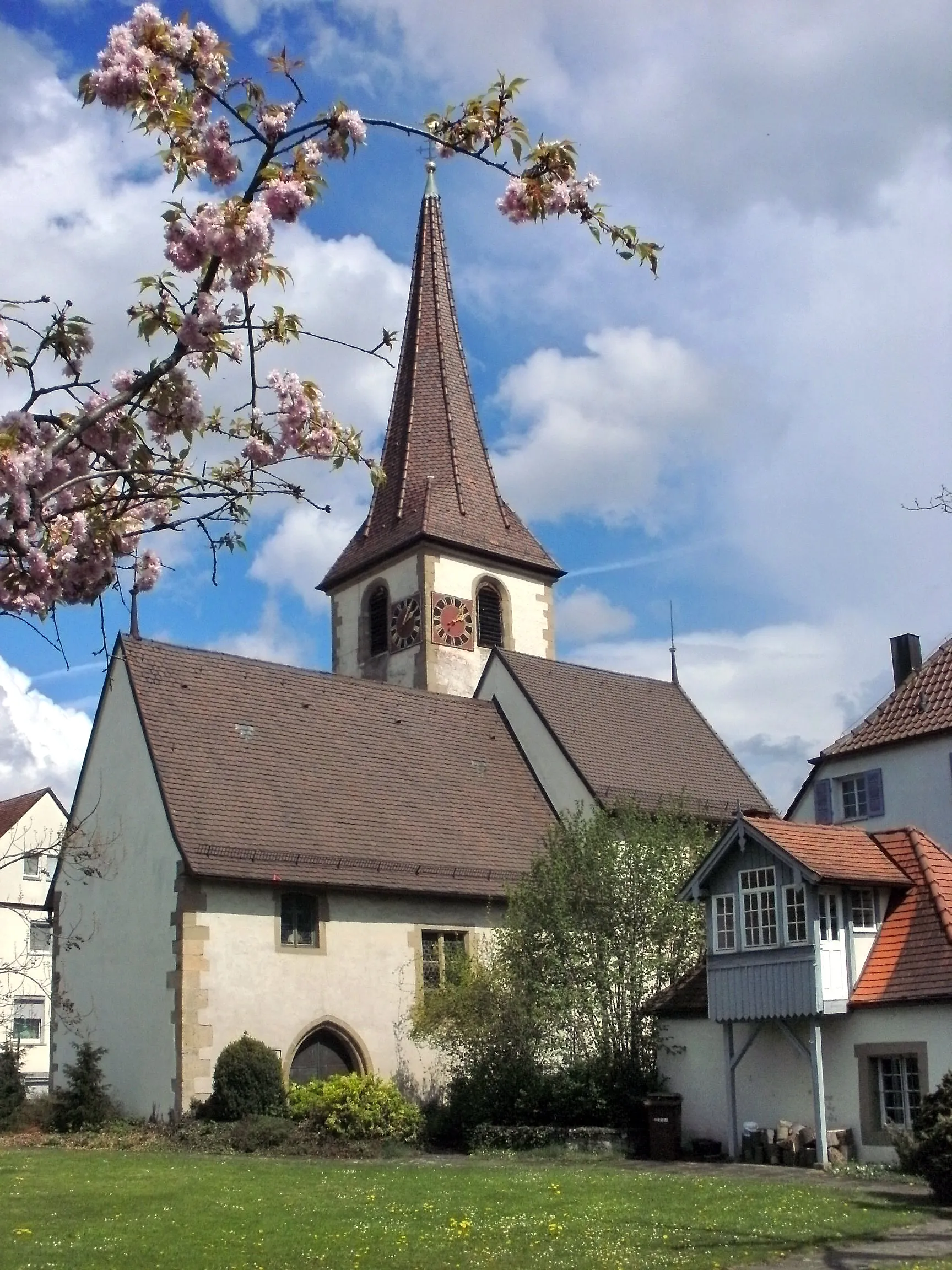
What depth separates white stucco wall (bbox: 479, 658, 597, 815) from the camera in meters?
32.6

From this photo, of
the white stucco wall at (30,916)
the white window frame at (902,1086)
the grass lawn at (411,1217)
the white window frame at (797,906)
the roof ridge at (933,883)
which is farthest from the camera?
the white stucco wall at (30,916)

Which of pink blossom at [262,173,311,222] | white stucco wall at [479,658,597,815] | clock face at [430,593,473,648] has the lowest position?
pink blossom at [262,173,311,222]

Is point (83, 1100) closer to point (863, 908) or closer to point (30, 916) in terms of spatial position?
point (863, 908)

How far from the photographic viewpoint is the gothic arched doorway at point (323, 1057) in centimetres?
2608

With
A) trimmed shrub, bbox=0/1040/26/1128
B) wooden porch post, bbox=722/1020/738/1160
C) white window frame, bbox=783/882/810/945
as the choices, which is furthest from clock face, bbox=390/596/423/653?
white window frame, bbox=783/882/810/945

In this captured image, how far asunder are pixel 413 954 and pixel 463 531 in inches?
658

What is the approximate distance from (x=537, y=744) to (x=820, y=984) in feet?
44.8

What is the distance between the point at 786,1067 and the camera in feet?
72.1

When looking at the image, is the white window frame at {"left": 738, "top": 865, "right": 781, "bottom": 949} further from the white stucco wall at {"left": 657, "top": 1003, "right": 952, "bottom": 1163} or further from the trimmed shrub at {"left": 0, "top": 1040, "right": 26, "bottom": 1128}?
the trimmed shrub at {"left": 0, "top": 1040, "right": 26, "bottom": 1128}

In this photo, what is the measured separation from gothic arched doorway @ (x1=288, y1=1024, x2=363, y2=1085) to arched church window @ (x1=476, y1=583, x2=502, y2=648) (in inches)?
638

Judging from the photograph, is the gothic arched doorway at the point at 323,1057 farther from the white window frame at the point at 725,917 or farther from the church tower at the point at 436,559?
the church tower at the point at 436,559

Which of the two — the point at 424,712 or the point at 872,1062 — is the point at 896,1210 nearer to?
the point at 872,1062

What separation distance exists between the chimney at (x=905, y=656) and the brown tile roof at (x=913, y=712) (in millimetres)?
1155

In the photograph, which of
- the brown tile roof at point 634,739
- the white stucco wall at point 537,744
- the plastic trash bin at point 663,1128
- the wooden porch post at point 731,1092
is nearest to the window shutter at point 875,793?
the brown tile roof at point 634,739
